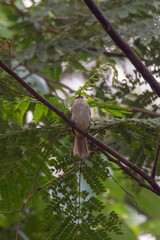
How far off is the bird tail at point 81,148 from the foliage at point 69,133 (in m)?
0.06

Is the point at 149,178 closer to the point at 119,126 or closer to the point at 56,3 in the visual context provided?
the point at 119,126

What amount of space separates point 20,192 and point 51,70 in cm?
235

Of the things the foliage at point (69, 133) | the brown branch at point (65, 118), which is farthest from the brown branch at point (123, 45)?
the brown branch at point (65, 118)

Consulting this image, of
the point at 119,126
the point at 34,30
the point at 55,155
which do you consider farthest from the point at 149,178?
the point at 34,30

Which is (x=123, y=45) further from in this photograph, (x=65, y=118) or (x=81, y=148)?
(x=81, y=148)

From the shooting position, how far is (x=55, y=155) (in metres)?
3.16

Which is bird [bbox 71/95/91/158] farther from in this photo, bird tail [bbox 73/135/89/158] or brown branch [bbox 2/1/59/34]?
brown branch [bbox 2/1/59/34]

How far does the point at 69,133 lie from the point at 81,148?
0.17 m

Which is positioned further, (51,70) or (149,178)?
(51,70)

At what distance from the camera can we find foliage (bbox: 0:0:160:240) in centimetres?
285

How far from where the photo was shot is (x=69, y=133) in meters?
3.16

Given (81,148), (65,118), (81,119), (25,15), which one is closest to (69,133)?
(81,148)

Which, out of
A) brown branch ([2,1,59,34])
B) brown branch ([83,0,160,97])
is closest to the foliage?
brown branch ([2,1,59,34])

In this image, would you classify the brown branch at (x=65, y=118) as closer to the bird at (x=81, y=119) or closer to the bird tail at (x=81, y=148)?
the bird tail at (x=81, y=148)
